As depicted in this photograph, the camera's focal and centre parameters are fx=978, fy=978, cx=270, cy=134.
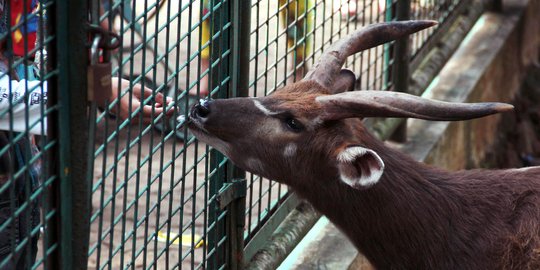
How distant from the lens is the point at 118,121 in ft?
11.8

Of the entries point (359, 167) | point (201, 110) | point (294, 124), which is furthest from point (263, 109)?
point (359, 167)

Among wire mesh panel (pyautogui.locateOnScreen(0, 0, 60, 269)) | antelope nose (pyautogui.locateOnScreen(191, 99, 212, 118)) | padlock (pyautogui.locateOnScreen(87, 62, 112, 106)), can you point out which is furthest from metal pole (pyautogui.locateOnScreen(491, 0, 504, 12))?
padlock (pyautogui.locateOnScreen(87, 62, 112, 106))

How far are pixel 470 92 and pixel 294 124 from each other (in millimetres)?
3851

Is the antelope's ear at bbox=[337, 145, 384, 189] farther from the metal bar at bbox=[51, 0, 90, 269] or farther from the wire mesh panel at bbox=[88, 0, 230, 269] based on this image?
the metal bar at bbox=[51, 0, 90, 269]

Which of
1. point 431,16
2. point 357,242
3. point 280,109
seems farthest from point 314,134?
point 431,16

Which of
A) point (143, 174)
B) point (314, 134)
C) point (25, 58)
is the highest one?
point (25, 58)

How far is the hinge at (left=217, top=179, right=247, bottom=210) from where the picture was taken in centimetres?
451

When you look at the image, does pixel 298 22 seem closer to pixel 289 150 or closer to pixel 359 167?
pixel 289 150

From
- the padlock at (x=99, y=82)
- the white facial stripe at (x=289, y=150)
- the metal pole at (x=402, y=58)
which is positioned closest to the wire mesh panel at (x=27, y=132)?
the padlock at (x=99, y=82)

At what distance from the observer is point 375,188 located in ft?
13.8

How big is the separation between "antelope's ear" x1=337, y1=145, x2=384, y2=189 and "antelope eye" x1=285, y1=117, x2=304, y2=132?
24cm

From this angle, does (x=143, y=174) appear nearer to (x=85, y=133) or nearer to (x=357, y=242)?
(x=357, y=242)

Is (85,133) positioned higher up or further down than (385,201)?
higher up

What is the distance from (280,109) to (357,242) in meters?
0.70
